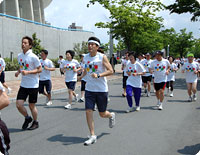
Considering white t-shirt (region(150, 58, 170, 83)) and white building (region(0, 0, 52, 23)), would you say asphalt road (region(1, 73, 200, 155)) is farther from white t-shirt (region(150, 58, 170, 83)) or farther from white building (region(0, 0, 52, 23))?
white building (region(0, 0, 52, 23))

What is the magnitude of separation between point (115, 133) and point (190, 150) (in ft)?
5.50

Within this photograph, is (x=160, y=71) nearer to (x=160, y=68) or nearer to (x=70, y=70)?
(x=160, y=68)

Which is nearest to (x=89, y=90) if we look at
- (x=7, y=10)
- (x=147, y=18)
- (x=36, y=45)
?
(x=36, y=45)

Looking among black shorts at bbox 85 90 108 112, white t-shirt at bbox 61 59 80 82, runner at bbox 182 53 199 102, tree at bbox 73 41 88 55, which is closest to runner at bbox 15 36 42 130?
black shorts at bbox 85 90 108 112

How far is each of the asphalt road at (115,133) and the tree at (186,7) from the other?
1393 cm

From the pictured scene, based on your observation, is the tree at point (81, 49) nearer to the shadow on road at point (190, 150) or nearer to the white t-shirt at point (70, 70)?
the white t-shirt at point (70, 70)

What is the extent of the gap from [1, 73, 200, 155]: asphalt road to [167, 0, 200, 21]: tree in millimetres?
13935

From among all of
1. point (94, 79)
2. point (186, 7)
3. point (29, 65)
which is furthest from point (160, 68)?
point (186, 7)

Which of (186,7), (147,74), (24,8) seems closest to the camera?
(147,74)

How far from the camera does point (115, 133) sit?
19.7 feet

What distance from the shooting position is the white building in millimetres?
32031

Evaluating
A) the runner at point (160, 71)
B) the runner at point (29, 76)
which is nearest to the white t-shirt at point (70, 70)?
the runner at point (160, 71)

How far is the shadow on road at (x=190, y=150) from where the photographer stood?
15.7 ft

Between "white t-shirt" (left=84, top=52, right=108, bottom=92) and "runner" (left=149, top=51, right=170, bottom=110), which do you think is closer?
Result: "white t-shirt" (left=84, top=52, right=108, bottom=92)
